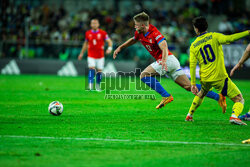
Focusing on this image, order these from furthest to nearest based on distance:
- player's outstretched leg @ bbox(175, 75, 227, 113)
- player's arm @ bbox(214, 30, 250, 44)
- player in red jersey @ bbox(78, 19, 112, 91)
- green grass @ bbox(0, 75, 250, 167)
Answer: player in red jersey @ bbox(78, 19, 112, 91) < player's outstretched leg @ bbox(175, 75, 227, 113) < player's arm @ bbox(214, 30, 250, 44) < green grass @ bbox(0, 75, 250, 167)

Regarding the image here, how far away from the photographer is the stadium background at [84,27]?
28109 mm

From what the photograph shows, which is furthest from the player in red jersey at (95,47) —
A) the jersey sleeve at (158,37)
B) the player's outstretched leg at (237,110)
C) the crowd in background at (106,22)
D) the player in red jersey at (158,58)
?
the crowd in background at (106,22)

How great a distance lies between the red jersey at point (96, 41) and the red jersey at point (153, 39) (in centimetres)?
775

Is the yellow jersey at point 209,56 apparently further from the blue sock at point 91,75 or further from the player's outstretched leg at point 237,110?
the blue sock at point 91,75

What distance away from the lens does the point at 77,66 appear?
28359 mm

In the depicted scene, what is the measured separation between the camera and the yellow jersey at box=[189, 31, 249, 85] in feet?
28.7

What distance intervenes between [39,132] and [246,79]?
19978 millimetres

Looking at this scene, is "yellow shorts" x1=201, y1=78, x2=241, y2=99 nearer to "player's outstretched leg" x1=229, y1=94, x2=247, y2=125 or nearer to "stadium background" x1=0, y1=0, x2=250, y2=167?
"player's outstretched leg" x1=229, y1=94, x2=247, y2=125

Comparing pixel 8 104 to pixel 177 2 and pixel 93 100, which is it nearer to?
pixel 93 100

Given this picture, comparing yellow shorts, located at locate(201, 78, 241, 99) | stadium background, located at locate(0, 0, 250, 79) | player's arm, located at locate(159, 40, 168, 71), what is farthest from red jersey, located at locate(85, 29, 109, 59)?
yellow shorts, located at locate(201, 78, 241, 99)

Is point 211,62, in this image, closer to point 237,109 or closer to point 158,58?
point 237,109

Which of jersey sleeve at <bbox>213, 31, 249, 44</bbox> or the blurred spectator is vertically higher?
the blurred spectator

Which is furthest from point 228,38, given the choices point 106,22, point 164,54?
point 106,22

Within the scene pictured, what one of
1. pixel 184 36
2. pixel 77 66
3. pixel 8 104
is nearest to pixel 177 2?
pixel 184 36
